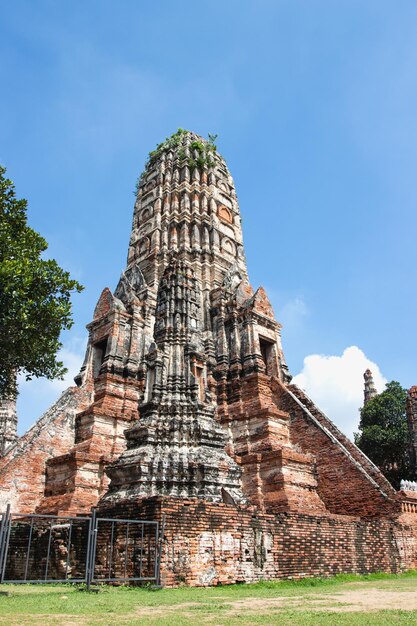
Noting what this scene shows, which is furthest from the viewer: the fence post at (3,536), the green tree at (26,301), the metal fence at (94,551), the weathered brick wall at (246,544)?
the green tree at (26,301)

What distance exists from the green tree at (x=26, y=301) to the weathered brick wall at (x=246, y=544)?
6.45 meters

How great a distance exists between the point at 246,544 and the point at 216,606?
3.04m

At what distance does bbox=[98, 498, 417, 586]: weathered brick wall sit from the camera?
846 centimetres

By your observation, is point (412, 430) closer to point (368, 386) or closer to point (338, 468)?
point (338, 468)

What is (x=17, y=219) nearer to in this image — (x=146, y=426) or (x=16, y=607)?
(x=146, y=426)

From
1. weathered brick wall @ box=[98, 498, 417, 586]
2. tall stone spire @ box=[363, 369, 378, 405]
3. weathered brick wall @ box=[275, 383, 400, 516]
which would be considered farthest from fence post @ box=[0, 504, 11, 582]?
tall stone spire @ box=[363, 369, 378, 405]

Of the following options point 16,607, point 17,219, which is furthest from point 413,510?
point 17,219

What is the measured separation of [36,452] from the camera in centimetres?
1661

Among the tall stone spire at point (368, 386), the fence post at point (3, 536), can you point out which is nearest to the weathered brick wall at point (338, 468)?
the fence post at point (3, 536)

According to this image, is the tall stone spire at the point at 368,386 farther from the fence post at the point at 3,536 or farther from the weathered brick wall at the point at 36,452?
the fence post at the point at 3,536

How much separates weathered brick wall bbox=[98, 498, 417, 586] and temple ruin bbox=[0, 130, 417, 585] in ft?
0.08

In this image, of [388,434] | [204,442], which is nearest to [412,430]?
[388,434]

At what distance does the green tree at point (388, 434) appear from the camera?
3023 cm

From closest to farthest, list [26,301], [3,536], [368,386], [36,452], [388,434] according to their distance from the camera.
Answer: [3,536] < [26,301] < [36,452] < [388,434] < [368,386]
